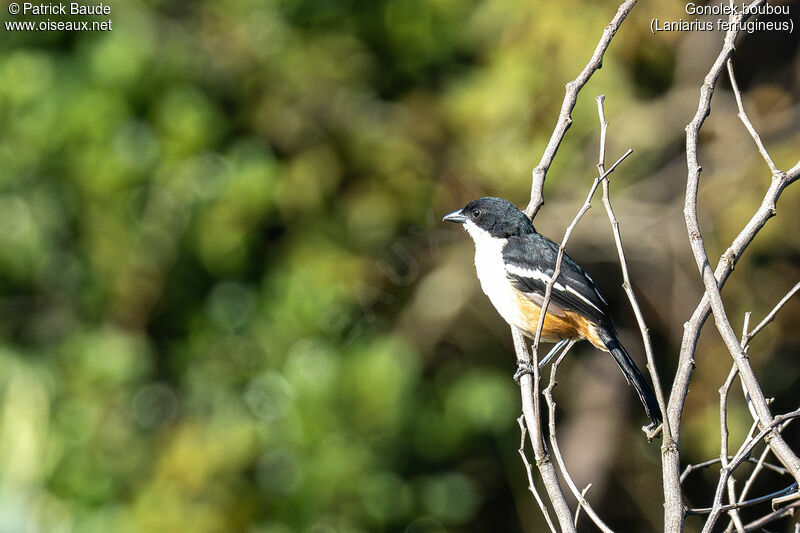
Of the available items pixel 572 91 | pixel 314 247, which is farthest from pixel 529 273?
pixel 314 247

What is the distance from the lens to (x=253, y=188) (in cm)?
655

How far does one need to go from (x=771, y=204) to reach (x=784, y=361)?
5.12 m

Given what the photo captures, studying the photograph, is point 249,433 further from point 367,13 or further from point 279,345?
point 367,13

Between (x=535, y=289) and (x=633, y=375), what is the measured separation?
23.6 inches

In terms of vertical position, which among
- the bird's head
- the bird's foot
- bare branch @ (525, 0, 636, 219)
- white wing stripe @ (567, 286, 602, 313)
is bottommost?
the bird's foot

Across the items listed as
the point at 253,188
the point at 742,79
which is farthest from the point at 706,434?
the point at 253,188

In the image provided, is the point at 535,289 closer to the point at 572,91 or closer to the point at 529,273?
the point at 529,273

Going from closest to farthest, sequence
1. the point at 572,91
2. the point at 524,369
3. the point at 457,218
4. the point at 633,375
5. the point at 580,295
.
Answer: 1. the point at 572,91
2. the point at 524,369
3. the point at 633,375
4. the point at 580,295
5. the point at 457,218

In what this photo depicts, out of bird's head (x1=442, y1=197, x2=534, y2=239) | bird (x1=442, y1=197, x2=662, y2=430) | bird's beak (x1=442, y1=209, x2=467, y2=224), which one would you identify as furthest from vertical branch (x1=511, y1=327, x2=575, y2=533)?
bird's beak (x1=442, y1=209, x2=467, y2=224)

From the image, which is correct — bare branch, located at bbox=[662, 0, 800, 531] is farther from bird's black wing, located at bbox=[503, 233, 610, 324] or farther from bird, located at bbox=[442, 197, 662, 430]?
bird's black wing, located at bbox=[503, 233, 610, 324]

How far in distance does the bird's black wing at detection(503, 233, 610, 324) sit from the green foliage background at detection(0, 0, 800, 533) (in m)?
2.01

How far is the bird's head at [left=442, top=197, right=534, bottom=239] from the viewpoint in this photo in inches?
169

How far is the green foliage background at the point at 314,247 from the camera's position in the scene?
6.00 m

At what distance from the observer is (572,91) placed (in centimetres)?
296
